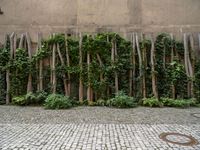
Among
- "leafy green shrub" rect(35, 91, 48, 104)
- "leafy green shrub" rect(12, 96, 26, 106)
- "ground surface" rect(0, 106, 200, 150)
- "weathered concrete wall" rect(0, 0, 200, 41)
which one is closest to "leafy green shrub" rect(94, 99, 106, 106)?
"ground surface" rect(0, 106, 200, 150)

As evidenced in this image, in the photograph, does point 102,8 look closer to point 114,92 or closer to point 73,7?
point 73,7

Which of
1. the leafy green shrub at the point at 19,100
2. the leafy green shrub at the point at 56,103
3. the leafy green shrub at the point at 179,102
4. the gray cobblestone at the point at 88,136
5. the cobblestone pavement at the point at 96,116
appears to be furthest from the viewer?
the leafy green shrub at the point at 19,100

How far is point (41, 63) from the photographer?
1004 centimetres

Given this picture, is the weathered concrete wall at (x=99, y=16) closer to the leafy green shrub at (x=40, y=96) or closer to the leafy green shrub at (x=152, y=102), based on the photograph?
the leafy green shrub at (x=40, y=96)

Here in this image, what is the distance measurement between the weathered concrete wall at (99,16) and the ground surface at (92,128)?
388 centimetres

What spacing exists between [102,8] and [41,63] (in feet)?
11.1

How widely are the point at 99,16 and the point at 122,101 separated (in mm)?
3839

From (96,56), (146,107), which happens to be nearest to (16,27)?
(96,56)

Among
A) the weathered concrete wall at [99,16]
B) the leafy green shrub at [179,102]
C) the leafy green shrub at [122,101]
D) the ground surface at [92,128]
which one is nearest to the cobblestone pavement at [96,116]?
the ground surface at [92,128]

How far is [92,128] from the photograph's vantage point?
19.2 feet

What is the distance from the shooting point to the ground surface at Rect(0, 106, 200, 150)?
4699 millimetres

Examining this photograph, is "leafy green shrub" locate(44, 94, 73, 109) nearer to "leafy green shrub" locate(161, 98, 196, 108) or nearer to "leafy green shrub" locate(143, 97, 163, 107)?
"leafy green shrub" locate(143, 97, 163, 107)

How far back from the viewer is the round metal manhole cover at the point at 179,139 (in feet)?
16.1

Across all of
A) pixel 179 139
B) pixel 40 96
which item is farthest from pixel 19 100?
pixel 179 139
